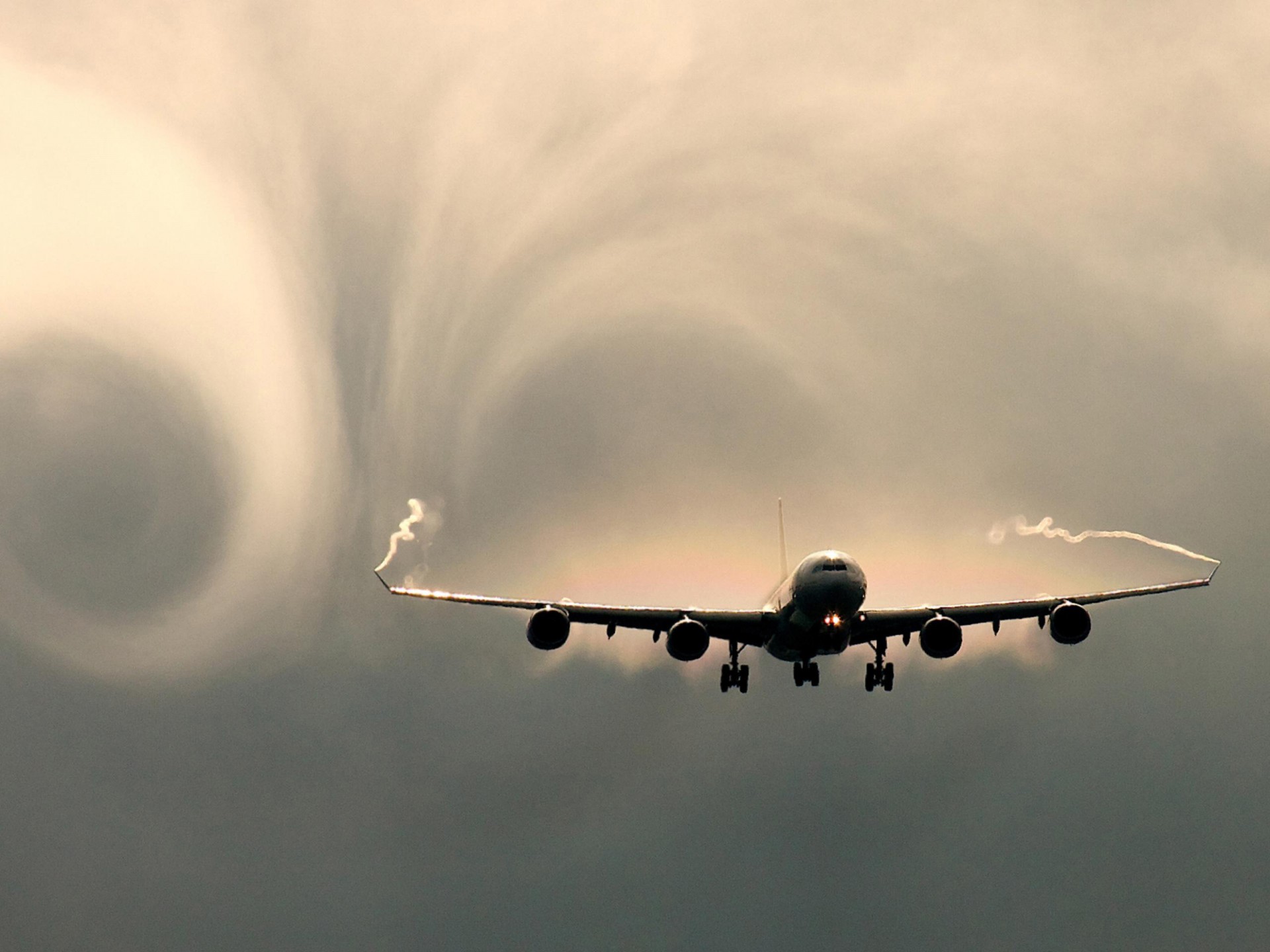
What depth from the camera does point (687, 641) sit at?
70.8 m

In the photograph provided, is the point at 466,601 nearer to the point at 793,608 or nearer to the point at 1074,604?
the point at 793,608

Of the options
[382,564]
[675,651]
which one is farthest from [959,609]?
[382,564]

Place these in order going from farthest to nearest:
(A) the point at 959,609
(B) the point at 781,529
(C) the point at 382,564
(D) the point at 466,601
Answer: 1. (B) the point at 781,529
2. (A) the point at 959,609
3. (D) the point at 466,601
4. (C) the point at 382,564

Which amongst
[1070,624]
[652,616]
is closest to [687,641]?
[652,616]

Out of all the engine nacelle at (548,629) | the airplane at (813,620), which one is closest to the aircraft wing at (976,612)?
the airplane at (813,620)

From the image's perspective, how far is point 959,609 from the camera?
7575 centimetres

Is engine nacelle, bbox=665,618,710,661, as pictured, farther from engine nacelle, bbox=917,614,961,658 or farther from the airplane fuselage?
engine nacelle, bbox=917,614,961,658

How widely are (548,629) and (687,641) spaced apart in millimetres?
7747

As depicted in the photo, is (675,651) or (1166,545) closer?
(1166,545)

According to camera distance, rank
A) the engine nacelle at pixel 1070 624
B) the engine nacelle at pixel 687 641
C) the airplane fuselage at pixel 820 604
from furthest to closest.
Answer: the engine nacelle at pixel 1070 624 → the engine nacelle at pixel 687 641 → the airplane fuselage at pixel 820 604

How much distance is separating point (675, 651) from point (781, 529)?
95.8 ft

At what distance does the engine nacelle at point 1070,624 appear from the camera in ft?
237

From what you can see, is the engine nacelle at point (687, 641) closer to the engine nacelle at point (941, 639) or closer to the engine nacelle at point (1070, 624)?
the engine nacelle at point (941, 639)

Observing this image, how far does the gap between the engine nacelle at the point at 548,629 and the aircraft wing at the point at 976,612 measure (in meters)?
16.7
